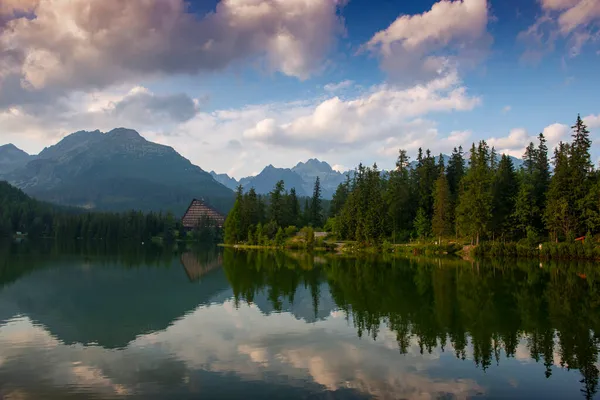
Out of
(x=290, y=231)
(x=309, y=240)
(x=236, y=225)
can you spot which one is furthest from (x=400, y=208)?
(x=236, y=225)

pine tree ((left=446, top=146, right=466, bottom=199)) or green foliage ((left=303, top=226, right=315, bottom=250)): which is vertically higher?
pine tree ((left=446, top=146, right=466, bottom=199))

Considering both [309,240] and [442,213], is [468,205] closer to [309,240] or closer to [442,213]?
[442,213]

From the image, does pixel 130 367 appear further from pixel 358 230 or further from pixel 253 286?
pixel 358 230

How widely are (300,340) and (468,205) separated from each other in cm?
6696

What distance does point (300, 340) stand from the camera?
2241 centimetres

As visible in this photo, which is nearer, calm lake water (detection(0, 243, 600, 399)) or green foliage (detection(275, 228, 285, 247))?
calm lake water (detection(0, 243, 600, 399))

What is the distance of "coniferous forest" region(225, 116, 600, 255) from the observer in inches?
2990

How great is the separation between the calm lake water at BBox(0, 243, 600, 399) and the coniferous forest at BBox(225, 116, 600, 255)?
38.6 m

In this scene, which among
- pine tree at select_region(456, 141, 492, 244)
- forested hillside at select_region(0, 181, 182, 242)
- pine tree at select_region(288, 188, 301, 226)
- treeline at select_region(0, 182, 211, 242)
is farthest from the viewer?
treeline at select_region(0, 182, 211, 242)

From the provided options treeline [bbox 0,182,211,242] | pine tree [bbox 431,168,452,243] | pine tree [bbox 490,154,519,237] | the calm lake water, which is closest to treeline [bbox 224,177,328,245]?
pine tree [bbox 431,168,452,243]

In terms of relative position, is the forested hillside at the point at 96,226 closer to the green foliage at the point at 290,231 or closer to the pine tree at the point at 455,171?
the green foliage at the point at 290,231

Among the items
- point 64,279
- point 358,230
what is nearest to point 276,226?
Result: point 358,230

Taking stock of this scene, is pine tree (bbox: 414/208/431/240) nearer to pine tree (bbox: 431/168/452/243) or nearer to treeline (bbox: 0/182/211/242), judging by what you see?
pine tree (bbox: 431/168/452/243)

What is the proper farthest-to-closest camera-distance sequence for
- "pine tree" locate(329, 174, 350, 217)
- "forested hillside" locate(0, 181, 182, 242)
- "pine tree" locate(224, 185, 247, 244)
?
"forested hillside" locate(0, 181, 182, 242), "pine tree" locate(329, 174, 350, 217), "pine tree" locate(224, 185, 247, 244)
